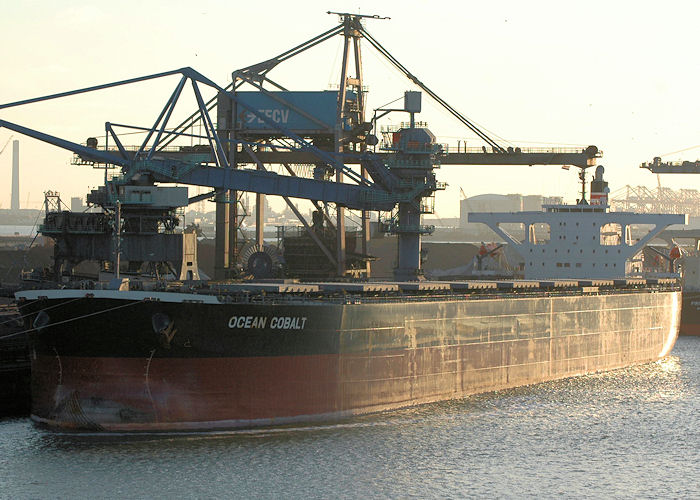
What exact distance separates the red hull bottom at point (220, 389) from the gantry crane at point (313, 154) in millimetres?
12472

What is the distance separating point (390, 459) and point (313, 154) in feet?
96.0

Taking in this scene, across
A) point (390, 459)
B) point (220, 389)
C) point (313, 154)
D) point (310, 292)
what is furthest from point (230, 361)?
point (313, 154)

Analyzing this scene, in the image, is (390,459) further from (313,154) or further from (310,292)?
(313,154)

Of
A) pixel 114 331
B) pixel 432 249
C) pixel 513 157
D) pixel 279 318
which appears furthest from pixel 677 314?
pixel 432 249

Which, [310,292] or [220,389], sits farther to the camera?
[310,292]

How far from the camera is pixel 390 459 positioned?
31188 mm

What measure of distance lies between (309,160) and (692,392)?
2771 centimetres

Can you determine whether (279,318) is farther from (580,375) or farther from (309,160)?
(309,160)

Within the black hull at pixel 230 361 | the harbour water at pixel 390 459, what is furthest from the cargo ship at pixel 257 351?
the harbour water at pixel 390 459

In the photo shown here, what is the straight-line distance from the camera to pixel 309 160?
208ft

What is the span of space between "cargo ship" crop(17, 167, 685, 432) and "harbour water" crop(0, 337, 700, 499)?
34.6 inches

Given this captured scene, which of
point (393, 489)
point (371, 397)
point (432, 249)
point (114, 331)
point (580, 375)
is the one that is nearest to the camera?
point (393, 489)

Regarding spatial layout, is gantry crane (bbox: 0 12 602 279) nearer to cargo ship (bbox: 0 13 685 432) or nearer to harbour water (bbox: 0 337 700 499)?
cargo ship (bbox: 0 13 685 432)

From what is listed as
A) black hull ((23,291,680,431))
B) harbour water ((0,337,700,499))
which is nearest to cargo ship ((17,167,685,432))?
black hull ((23,291,680,431))
